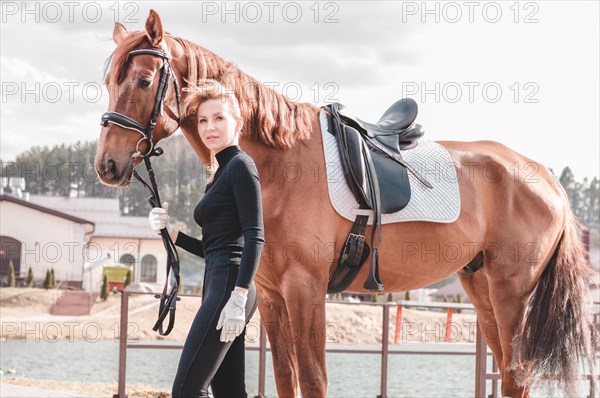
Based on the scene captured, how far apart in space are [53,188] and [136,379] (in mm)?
62567

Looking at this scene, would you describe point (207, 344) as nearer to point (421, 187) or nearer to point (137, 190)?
point (421, 187)

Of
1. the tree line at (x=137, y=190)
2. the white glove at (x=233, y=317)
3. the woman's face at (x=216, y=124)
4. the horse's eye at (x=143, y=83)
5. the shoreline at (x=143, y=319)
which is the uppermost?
the tree line at (x=137, y=190)

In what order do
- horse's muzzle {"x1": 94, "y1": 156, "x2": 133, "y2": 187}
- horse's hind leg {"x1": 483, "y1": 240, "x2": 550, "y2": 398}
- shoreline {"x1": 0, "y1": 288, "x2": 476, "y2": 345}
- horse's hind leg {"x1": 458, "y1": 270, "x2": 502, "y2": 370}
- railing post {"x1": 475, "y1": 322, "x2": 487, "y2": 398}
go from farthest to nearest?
shoreline {"x1": 0, "y1": 288, "x2": 476, "y2": 345}, railing post {"x1": 475, "y1": 322, "x2": 487, "y2": 398}, horse's hind leg {"x1": 458, "y1": 270, "x2": 502, "y2": 370}, horse's hind leg {"x1": 483, "y1": 240, "x2": 550, "y2": 398}, horse's muzzle {"x1": 94, "y1": 156, "x2": 133, "y2": 187}

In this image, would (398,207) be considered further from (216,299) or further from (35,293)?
(35,293)

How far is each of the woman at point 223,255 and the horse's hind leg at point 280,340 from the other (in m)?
0.71

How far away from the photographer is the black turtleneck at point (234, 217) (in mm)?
2711

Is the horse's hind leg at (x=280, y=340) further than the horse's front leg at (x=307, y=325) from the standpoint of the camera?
Yes

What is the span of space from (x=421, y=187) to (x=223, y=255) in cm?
146

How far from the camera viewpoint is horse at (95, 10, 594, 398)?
10.9 ft

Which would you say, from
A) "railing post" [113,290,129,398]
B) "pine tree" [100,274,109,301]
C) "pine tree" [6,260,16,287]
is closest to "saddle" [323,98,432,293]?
"railing post" [113,290,129,398]

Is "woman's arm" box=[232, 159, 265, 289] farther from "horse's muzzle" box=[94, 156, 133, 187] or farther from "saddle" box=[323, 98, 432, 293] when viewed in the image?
"saddle" box=[323, 98, 432, 293]

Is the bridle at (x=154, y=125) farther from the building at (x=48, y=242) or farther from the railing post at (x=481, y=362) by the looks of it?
the building at (x=48, y=242)

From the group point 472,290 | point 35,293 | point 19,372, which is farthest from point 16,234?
point 472,290

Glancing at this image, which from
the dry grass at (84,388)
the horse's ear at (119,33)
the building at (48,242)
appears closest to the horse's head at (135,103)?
the horse's ear at (119,33)
